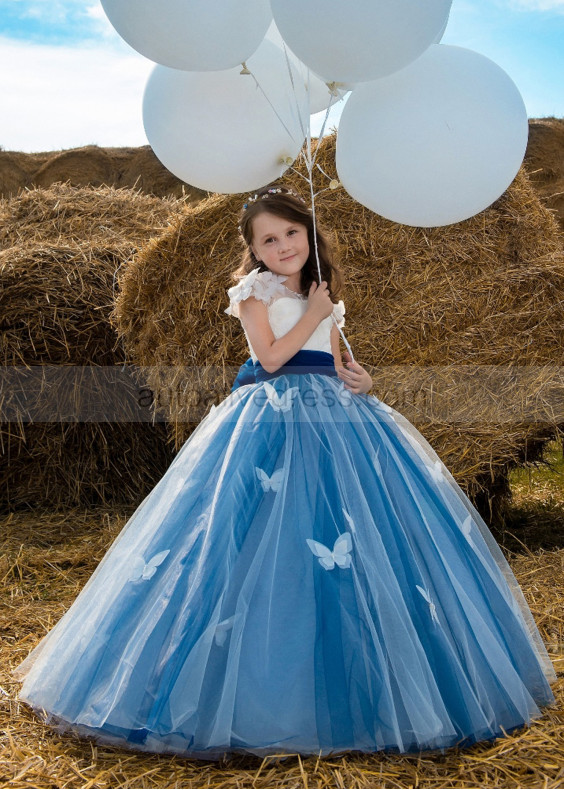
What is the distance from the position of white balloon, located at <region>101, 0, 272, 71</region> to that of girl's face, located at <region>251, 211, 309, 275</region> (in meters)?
0.42

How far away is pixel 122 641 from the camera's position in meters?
1.73

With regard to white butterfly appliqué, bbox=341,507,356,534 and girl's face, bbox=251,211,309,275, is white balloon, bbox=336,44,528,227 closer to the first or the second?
girl's face, bbox=251,211,309,275

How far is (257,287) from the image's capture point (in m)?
2.09

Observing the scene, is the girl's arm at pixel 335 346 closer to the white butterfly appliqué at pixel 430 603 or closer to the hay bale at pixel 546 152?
the white butterfly appliqué at pixel 430 603

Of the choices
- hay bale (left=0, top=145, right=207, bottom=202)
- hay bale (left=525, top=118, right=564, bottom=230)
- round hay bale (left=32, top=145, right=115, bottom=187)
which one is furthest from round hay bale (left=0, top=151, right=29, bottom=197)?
hay bale (left=525, top=118, right=564, bottom=230)

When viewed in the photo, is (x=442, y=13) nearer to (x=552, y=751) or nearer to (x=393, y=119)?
(x=393, y=119)

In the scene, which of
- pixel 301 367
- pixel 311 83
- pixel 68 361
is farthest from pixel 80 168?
pixel 301 367

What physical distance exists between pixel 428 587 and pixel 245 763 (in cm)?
50

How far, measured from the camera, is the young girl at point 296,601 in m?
1.58

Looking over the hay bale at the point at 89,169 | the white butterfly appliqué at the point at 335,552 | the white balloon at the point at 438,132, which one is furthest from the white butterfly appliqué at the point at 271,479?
the hay bale at the point at 89,169

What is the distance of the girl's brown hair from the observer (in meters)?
2.13

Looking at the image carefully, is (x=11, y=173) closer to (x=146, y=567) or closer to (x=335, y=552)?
(x=146, y=567)

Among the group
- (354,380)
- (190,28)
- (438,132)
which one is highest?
(190,28)

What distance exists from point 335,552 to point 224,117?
1093 mm
